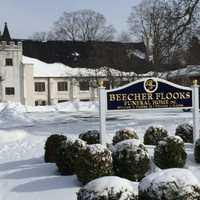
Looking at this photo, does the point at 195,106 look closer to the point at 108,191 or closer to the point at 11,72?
the point at 108,191

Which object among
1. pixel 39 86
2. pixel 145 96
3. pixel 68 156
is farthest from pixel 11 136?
pixel 39 86

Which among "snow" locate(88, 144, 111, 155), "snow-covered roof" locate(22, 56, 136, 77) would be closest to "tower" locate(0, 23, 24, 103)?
"snow-covered roof" locate(22, 56, 136, 77)

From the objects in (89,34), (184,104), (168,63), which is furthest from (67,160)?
(89,34)

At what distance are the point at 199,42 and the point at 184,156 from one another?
22.7m

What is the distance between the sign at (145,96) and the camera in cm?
1204

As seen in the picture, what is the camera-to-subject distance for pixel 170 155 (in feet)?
32.7

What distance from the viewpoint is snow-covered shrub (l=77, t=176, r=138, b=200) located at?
20.7ft

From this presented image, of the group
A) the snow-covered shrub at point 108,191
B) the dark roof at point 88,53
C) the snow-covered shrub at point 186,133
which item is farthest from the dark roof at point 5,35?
the snow-covered shrub at point 108,191

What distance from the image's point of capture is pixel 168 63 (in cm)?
4872

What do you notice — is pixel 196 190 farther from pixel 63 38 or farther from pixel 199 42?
pixel 63 38

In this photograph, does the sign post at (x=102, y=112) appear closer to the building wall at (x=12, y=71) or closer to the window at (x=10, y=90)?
the building wall at (x=12, y=71)

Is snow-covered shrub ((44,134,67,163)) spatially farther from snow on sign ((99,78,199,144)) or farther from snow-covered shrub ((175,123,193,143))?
snow-covered shrub ((175,123,193,143))

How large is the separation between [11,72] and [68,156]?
52.3m

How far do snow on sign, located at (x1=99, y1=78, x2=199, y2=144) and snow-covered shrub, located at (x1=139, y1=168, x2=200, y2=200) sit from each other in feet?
18.0
